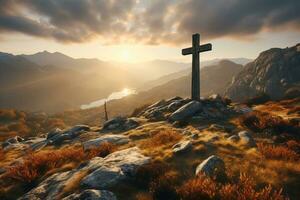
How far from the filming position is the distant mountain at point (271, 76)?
425ft

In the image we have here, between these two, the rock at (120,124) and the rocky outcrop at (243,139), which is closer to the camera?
the rocky outcrop at (243,139)

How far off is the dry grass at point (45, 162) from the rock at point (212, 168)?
5.73m

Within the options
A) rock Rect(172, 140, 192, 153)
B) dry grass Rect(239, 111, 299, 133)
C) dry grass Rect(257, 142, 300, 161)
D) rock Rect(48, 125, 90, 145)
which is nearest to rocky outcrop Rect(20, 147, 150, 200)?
rock Rect(172, 140, 192, 153)

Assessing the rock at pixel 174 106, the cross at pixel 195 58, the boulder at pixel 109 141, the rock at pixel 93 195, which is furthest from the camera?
the rock at pixel 174 106

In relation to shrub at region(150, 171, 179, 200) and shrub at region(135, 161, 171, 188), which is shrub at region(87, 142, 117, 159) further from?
shrub at region(150, 171, 179, 200)

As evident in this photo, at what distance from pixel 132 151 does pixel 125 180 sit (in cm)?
330

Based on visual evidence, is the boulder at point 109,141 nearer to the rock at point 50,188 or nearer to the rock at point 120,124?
the rock at point 120,124

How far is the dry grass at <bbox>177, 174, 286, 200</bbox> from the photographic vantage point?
23.4 ft

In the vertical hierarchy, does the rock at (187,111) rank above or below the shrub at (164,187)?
above

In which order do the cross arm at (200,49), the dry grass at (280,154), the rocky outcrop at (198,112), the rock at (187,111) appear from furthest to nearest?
the cross arm at (200,49)
the rock at (187,111)
the rocky outcrop at (198,112)
the dry grass at (280,154)

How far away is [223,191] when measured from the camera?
7680mm

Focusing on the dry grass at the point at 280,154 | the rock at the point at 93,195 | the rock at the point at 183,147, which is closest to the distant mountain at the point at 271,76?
the rock at the point at 183,147

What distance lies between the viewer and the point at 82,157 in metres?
13.3

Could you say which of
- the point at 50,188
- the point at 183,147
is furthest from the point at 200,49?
the point at 50,188
